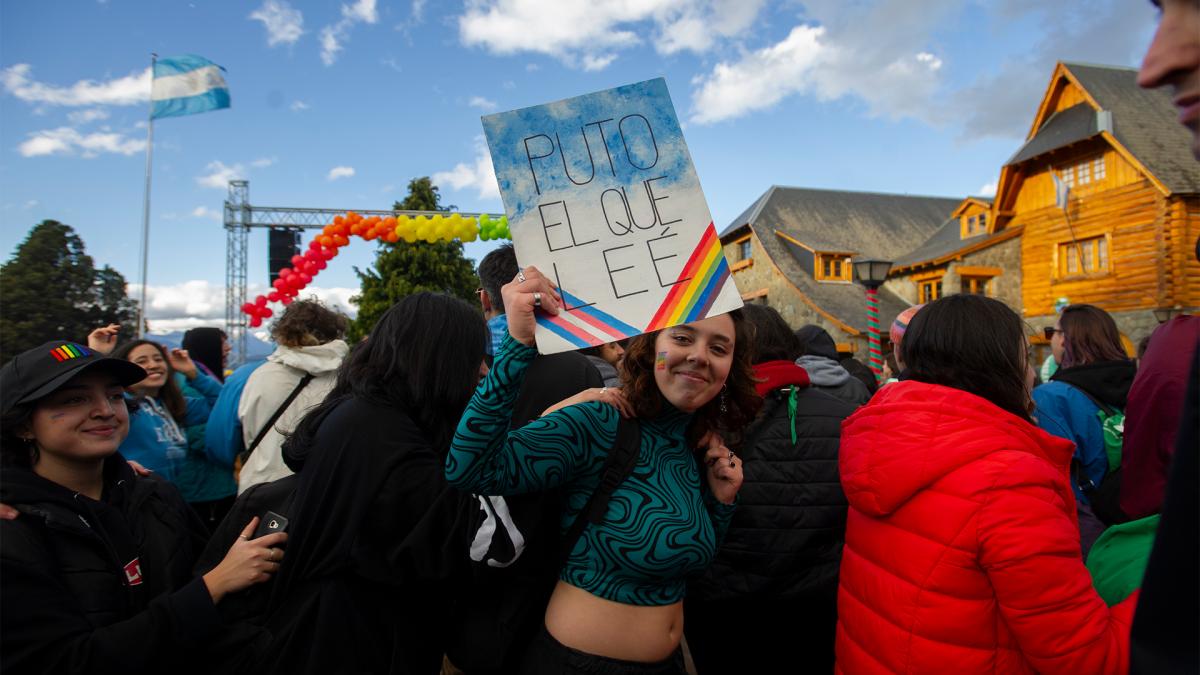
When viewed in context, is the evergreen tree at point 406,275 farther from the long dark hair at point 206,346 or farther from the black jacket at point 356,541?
the black jacket at point 356,541

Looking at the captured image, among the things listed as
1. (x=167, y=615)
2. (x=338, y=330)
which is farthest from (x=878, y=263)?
(x=167, y=615)

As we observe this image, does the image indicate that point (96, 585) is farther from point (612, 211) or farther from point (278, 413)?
point (278, 413)

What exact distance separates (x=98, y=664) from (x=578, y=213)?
1610 millimetres

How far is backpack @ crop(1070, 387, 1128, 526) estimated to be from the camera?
111 inches

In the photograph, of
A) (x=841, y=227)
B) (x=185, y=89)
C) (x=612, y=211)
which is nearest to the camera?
(x=612, y=211)

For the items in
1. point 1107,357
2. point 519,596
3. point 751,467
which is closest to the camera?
point 519,596

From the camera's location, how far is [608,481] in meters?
1.80

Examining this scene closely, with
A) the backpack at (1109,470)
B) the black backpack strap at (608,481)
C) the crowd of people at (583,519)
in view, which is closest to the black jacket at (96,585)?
the crowd of people at (583,519)

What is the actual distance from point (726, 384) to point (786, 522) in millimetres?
651

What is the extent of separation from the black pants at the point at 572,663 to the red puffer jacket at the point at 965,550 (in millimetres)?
605

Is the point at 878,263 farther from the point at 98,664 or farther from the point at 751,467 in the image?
the point at 98,664

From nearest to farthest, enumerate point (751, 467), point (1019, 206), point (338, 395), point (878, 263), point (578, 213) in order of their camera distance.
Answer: point (578, 213)
point (338, 395)
point (751, 467)
point (878, 263)
point (1019, 206)

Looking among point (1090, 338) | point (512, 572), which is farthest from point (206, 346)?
point (1090, 338)

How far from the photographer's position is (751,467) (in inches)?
93.4
